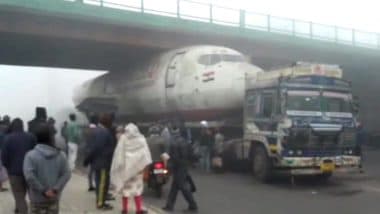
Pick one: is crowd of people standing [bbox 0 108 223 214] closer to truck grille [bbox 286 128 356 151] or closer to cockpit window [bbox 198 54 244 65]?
truck grille [bbox 286 128 356 151]

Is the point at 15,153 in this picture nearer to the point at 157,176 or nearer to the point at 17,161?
the point at 17,161

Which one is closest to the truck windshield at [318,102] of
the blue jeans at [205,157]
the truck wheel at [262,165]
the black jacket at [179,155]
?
the truck wheel at [262,165]

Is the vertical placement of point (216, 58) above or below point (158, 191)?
above

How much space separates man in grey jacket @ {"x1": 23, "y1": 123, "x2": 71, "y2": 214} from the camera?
19.4 feet

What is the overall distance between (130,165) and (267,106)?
6033 mm

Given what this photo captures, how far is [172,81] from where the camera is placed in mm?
19734

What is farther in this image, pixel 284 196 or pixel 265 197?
pixel 284 196

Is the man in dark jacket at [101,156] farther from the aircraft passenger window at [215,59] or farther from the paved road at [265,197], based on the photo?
the aircraft passenger window at [215,59]

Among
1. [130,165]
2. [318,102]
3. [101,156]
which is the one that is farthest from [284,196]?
[101,156]

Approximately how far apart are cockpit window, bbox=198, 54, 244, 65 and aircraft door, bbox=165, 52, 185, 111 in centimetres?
122

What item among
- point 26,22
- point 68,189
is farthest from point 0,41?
point 68,189

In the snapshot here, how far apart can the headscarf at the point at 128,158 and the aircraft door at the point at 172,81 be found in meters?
10.1

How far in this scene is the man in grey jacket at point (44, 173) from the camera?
233 inches

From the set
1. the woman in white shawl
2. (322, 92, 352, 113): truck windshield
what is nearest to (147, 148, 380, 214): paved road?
the woman in white shawl
